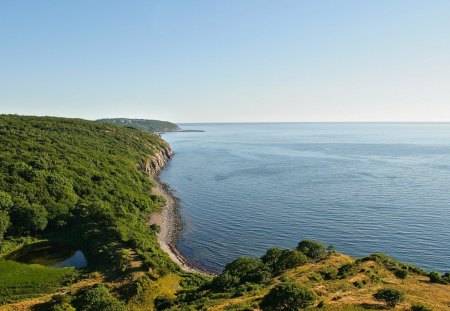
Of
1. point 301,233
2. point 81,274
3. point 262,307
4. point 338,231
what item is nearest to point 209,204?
point 301,233

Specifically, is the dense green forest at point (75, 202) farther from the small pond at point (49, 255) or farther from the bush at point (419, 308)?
the bush at point (419, 308)

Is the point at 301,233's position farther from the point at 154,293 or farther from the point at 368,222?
the point at 154,293

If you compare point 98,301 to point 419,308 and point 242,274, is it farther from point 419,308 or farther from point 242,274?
point 419,308

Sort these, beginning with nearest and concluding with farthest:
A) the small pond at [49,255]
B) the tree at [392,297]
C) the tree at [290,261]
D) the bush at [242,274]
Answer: the tree at [392,297] < the bush at [242,274] < the tree at [290,261] < the small pond at [49,255]

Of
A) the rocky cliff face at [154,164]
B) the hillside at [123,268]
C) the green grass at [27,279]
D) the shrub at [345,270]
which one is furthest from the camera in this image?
the rocky cliff face at [154,164]

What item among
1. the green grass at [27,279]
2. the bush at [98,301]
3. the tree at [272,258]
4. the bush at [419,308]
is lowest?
the green grass at [27,279]

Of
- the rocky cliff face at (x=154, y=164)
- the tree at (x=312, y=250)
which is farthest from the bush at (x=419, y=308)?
the rocky cliff face at (x=154, y=164)

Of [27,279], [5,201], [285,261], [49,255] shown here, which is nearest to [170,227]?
[49,255]
